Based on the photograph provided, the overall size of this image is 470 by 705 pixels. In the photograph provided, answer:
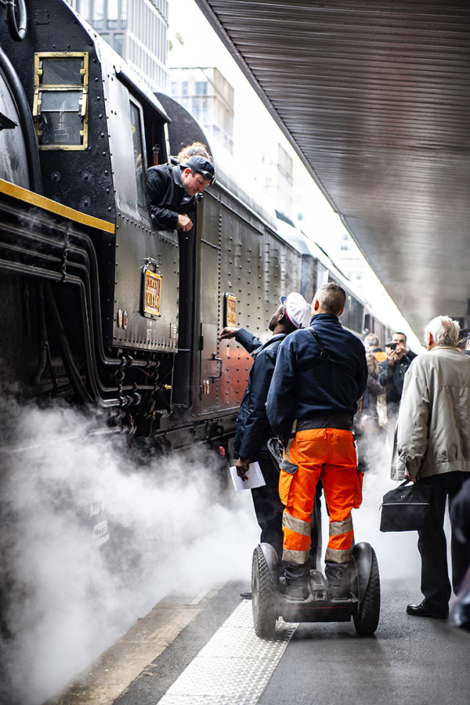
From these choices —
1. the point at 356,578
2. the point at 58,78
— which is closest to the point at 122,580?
the point at 356,578

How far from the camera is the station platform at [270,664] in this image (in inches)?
131

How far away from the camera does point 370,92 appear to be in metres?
7.86

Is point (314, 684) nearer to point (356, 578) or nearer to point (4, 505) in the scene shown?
point (356, 578)

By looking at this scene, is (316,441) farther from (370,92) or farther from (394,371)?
(370,92)

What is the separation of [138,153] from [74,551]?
2345mm

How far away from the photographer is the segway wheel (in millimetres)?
4008

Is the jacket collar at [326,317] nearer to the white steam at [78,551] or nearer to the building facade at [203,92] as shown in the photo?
the white steam at [78,551]

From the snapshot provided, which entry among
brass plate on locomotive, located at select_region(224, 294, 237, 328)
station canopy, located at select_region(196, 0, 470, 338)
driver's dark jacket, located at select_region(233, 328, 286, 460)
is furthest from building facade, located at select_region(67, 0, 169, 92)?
driver's dark jacket, located at select_region(233, 328, 286, 460)

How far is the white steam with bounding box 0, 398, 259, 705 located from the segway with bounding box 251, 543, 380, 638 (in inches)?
32.8

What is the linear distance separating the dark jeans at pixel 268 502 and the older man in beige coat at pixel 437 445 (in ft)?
2.47

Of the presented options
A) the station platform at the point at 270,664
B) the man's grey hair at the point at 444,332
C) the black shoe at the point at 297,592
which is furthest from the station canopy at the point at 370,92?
the station platform at the point at 270,664

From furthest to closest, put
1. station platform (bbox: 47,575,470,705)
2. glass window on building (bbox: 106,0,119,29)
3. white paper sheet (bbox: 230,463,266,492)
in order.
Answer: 1. glass window on building (bbox: 106,0,119,29)
2. white paper sheet (bbox: 230,463,266,492)
3. station platform (bbox: 47,575,470,705)

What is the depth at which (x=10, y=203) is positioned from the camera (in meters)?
3.06

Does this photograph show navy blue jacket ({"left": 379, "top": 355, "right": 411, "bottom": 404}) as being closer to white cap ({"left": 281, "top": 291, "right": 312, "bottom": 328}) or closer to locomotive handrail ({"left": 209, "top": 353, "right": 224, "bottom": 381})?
locomotive handrail ({"left": 209, "top": 353, "right": 224, "bottom": 381})
